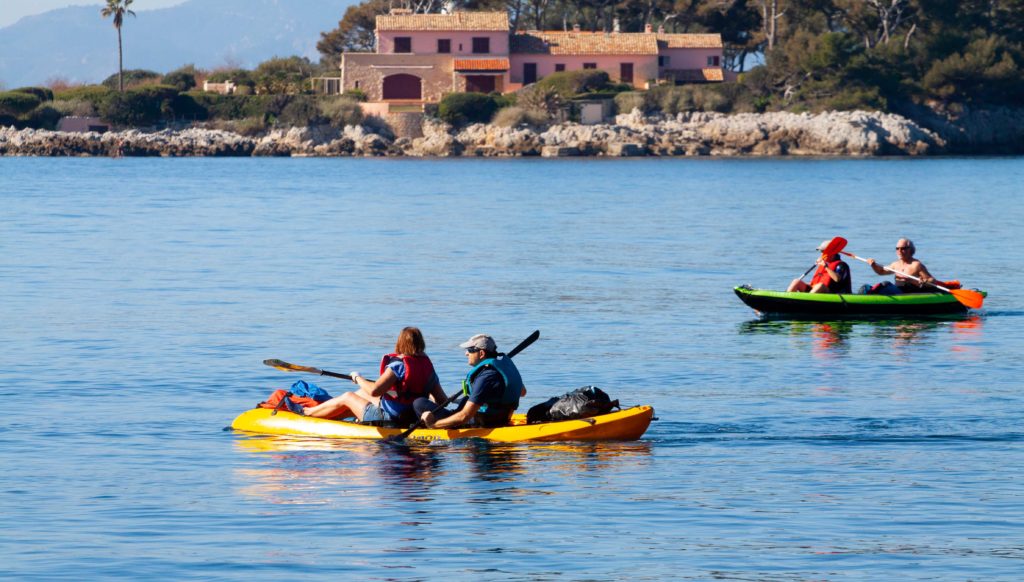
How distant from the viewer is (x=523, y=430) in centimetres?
1516

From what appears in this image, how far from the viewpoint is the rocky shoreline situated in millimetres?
94688

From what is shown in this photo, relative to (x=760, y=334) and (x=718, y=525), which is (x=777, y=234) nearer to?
(x=760, y=334)

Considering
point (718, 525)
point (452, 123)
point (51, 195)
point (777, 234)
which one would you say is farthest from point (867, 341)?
point (452, 123)

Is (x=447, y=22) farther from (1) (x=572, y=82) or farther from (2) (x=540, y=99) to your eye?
(1) (x=572, y=82)

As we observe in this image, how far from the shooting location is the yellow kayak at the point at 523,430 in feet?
49.5

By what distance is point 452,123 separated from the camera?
9575 centimetres

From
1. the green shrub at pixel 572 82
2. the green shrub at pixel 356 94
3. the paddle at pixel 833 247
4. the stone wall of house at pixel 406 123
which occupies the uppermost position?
the green shrub at pixel 572 82

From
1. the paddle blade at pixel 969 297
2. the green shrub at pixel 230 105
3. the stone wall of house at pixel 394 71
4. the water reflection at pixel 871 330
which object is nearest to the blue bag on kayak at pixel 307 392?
the water reflection at pixel 871 330

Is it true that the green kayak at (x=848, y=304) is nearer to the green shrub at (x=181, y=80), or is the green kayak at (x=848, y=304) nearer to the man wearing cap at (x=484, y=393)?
the man wearing cap at (x=484, y=393)

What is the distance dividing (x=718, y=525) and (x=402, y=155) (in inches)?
3375

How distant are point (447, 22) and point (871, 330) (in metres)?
75.3

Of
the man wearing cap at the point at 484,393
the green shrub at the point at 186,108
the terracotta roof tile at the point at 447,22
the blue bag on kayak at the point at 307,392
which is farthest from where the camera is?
the green shrub at the point at 186,108

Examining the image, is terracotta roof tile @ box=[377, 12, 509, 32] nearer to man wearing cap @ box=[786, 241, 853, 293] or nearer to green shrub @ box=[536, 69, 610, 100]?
green shrub @ box=[536, 69, 610, 100]

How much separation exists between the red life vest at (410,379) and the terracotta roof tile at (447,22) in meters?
82.3
